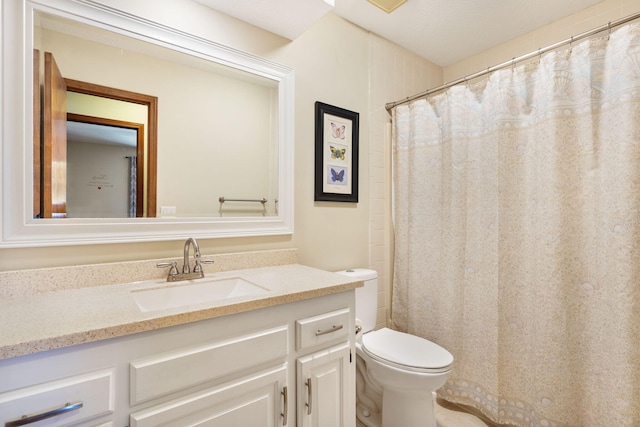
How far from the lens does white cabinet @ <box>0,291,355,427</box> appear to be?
70cm

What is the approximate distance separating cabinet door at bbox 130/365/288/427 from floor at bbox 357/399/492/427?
3.19ft

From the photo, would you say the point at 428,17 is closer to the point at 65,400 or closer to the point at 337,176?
the point at 337,176

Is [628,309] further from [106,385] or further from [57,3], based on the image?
[57,3]

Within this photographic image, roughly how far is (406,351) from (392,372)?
0.21m

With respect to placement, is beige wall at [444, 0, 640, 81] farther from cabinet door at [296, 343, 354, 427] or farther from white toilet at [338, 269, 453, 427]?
cabinet door at [296, 343, 354, 427]

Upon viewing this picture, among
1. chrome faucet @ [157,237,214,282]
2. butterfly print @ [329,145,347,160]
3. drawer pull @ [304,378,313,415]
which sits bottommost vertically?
drawer pull @ [304,378,313,415]

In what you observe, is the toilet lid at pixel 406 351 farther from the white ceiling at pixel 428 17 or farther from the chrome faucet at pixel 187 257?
the white ceiling at pixel 428 17

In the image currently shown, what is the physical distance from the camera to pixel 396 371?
141cm

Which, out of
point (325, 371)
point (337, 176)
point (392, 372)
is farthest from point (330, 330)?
point (337, 176)

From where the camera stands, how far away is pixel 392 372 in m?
1.42

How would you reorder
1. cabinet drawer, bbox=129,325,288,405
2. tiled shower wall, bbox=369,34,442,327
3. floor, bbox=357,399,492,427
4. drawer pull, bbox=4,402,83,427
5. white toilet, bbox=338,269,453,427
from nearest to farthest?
1. drawer pull, bbox=4,402,83,427
2. cabinet drawer, bbox=129,325,288,405
3. white toilet, bbox=338,269,453,427
4. floor, bbox=357,399,492,427
5. tiled shower wall, bbox=369,34,442,327

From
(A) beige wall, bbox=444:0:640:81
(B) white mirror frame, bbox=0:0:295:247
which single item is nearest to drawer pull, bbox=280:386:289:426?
(B) white mirror frame, bbox=0:0:295:247

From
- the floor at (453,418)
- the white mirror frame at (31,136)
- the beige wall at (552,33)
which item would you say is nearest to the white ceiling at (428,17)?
the beige wall at (552,33)

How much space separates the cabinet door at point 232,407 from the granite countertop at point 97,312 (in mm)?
227
